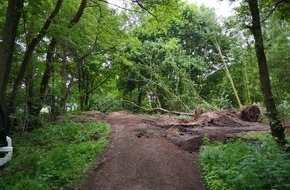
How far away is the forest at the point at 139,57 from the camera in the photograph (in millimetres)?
8078

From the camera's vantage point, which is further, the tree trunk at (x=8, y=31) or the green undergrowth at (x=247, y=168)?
the tree trunk at (x=8, y=31)

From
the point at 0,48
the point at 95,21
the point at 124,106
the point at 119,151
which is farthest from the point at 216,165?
the point at 124,106

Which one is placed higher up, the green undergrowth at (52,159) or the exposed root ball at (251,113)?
the exposed root ball at (251,113)

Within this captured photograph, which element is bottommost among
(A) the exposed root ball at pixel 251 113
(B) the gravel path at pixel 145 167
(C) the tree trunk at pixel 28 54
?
(B) the gravel path at pixel 145 167

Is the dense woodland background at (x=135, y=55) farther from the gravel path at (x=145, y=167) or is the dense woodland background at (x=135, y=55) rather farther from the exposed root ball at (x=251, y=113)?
the gravel path at (x=145, y=167)

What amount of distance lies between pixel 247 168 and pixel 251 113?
9.39 meters

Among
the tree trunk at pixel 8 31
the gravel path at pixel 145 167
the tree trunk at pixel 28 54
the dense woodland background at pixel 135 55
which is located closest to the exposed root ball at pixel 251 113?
the dense woodland background at pixel 135 55

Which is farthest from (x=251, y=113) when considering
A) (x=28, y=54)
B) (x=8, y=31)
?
(x=8, y=31)

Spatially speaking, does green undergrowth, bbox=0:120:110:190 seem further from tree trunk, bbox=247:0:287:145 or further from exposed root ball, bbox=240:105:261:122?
exposed root ball, bbox=240:105:261:122

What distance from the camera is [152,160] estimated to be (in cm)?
736

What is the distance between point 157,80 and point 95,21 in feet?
23.1

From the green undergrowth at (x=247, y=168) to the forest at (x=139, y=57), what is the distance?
33.6 inches

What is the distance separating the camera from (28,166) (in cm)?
693

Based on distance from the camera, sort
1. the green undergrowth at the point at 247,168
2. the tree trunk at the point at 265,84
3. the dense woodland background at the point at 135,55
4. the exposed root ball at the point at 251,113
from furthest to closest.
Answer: the exposed root ball at the point at 251,113
the dense woodland background at the point at 135,55
the tree trunk at the point at 265,84
the green undergrowth at the point at 247,168
